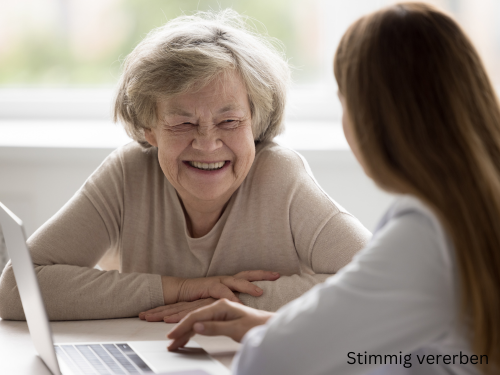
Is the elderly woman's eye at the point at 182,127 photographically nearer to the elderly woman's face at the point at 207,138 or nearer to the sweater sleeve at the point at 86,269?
the elderly woman's face at the point at 207,138

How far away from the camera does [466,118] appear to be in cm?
70

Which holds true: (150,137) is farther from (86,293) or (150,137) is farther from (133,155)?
(86,293)

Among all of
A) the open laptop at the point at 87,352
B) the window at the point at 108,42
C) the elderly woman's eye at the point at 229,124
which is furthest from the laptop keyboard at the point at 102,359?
the window at the point at 108,42

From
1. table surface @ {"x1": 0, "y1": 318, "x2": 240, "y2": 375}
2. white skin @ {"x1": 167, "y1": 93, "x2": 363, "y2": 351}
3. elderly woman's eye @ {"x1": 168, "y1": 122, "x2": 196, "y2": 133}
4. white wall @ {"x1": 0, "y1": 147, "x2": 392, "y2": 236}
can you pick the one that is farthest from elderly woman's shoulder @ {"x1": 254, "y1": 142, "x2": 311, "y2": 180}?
white wall @ {"x1": 0, "y1": 147, "x2": 392, "y2": 236}

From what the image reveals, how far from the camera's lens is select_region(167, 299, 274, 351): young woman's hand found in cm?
90

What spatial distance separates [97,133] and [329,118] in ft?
3.90

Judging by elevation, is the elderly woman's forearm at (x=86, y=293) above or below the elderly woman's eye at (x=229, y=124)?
below

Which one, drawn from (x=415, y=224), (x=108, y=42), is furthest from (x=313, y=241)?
(x=108, y=42)

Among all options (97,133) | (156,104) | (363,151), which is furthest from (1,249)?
(363,151)

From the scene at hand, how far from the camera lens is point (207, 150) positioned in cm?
143

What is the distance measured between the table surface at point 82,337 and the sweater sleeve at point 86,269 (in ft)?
0.11

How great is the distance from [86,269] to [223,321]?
23.4 inches

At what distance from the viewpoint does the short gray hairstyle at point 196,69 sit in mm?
1394

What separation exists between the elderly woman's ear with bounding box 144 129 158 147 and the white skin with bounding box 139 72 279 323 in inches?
0.5
